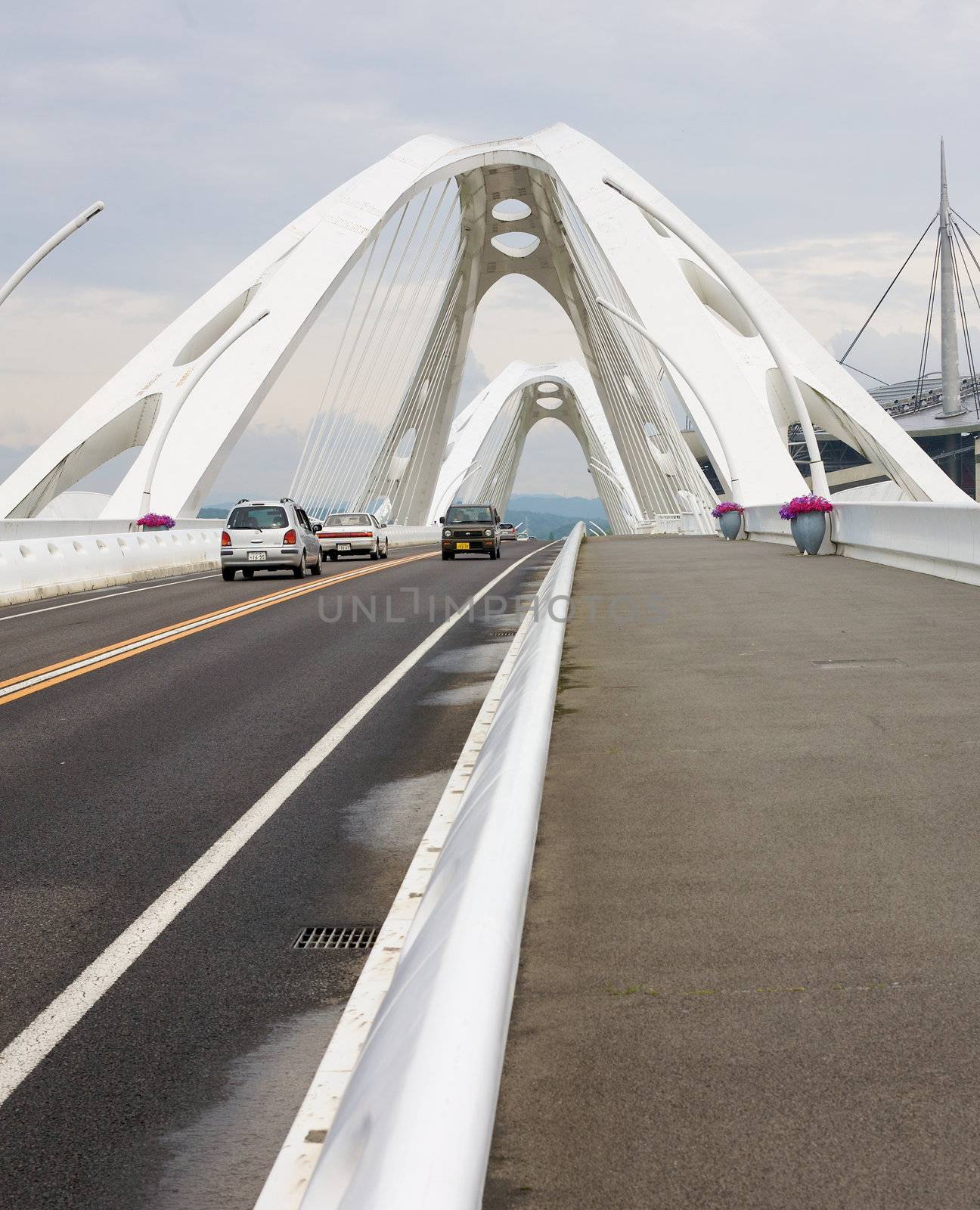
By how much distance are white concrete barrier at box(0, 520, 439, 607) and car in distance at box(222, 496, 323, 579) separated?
9.09 feet

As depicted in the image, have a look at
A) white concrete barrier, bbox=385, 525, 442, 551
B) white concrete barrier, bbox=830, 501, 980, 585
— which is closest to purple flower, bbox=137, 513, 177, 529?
white concrete barrier, bbox=385, 525, 442, 551

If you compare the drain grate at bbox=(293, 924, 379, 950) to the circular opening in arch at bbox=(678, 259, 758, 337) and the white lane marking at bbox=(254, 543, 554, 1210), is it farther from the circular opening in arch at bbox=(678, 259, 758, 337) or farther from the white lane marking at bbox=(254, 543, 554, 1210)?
the circular opening in arch at bbox=(678, 259, 758, 337)

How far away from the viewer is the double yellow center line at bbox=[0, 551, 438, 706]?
12070 mm

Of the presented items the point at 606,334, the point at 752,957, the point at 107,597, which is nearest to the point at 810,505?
the point at 107,597

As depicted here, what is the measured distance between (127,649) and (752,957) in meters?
11.7

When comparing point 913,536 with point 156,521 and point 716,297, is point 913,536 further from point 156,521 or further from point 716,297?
point 716,297

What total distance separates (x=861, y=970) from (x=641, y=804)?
2.29 meters

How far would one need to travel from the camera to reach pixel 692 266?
2457 inches

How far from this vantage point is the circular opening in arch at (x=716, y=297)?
6212cm

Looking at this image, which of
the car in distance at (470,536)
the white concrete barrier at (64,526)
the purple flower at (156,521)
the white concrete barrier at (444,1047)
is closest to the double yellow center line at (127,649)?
the white concrete barrier at (444,1047)

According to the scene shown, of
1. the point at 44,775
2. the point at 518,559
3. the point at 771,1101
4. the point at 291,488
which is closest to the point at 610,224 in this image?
the point at 291,488

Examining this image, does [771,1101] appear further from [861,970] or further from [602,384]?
[602,384]

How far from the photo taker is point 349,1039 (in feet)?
12.9

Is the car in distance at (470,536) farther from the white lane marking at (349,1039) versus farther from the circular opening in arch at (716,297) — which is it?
the white lane marking at (349,1039)
